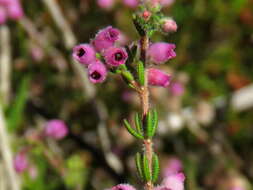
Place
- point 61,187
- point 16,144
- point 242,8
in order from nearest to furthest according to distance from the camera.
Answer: point 16,144, point 61,187, point 242,8

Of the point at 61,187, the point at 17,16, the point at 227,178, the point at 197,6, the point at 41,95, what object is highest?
the point at 197,6

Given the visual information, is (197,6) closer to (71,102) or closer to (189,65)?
(189,65)

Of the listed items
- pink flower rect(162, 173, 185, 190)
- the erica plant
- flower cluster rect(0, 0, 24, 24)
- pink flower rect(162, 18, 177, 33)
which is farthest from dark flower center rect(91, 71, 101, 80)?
flower cluster rect(0, 0, 24, 24)

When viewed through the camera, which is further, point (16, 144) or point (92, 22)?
point (92, 22)

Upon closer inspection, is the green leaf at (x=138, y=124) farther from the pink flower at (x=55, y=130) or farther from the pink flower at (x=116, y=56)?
the pink flower at (x=55, y=130)

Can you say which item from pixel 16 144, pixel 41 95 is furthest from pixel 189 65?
pixel 16 144

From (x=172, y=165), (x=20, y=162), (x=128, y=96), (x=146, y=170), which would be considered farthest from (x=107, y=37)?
(x=128, y=96)

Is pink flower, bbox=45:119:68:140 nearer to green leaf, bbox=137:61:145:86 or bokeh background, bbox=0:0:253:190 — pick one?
bokeh background, bbox=0:0:253:190

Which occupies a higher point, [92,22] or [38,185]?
[92,22]
